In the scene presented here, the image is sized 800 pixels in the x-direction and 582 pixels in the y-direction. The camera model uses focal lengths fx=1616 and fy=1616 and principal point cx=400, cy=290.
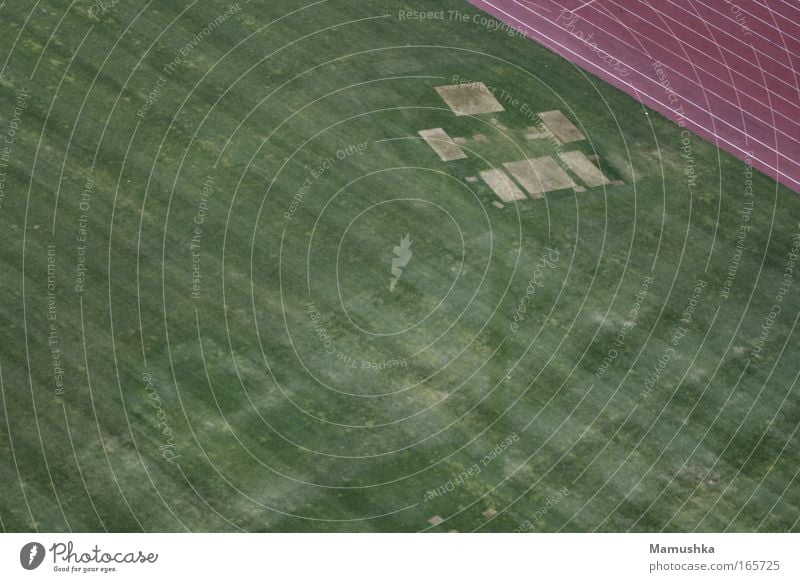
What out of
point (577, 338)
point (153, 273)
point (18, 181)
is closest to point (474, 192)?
point (577, 338)

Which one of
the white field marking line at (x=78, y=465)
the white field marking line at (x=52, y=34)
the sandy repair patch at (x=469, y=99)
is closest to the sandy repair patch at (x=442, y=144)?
the sandy repair patch at (x=469, y=99)

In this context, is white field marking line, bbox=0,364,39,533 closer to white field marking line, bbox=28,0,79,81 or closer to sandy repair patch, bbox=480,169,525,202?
white field marking line, bbox=28,0,79,81

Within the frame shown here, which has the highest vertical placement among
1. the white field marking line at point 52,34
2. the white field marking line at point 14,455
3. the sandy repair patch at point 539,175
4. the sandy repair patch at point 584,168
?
the sandy repair patch at point 584,168

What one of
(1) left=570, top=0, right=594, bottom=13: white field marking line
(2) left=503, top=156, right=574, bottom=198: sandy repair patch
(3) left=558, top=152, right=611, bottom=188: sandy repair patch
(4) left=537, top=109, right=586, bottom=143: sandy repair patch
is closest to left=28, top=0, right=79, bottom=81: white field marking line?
(2) left=503, top=156, right=574, bottom=198: sandy repair patch

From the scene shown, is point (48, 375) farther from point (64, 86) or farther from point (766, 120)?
point (766, 120)

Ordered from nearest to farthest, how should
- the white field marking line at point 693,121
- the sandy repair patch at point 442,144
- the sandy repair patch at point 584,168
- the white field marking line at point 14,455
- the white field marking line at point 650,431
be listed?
1. the white field marking line at point 14,455
2. the white field marking line at point 650,431
3. the sandy repair patch at point 442,144
4. the sandy repair patch at point 584,168
5. the white field marking line at point 693,121

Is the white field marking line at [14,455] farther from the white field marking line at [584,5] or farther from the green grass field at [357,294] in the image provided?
the white field marking line at [584,5]
